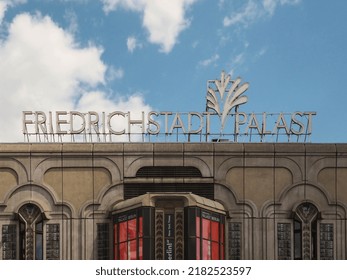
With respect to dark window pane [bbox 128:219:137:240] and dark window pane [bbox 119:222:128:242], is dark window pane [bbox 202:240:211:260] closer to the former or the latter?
dark window pane [bbox 128:219:137:240]

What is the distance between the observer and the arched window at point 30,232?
5547 cm

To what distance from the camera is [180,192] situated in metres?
54.7

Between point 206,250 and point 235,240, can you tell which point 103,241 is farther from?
point 235,240

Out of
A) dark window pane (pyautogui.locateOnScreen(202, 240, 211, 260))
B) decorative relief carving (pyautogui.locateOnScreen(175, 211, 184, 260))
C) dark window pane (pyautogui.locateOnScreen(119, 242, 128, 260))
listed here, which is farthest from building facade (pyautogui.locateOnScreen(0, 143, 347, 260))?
decorative relief carving (pyautogui.locateOnScreen(175, 211, 184, 260))

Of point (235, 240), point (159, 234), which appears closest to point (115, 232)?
point (159, 234)

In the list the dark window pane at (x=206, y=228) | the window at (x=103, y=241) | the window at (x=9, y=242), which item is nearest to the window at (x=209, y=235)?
the dark window pane at (x=206, y=228)

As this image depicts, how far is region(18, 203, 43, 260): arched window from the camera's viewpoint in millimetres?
55469

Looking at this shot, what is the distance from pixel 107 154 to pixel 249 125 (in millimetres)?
11739

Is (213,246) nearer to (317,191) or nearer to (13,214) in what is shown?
(317,191)

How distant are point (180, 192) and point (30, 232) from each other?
11.7 metres

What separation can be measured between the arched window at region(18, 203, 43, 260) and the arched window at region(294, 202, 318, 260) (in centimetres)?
1926

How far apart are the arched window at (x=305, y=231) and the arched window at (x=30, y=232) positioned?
1926 centimetres

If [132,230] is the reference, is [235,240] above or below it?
below
